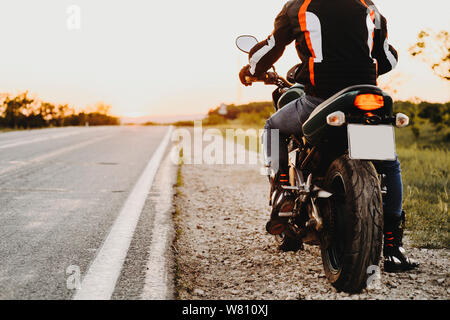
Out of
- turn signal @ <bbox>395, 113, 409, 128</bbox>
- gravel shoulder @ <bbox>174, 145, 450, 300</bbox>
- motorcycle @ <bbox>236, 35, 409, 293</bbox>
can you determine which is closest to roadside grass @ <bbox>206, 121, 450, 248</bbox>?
gravel shoulder @ <bbox>174, 145, 450, 300</bbox>

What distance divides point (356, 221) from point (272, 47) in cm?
137

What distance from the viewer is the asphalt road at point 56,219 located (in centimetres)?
265

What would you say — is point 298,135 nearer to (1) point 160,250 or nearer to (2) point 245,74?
(2) point 245,74

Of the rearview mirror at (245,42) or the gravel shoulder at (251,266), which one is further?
the rearview mirror at (245,42)

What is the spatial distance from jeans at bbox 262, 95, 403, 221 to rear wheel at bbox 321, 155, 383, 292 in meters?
0.42

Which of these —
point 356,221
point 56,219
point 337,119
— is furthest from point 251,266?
point 56,219

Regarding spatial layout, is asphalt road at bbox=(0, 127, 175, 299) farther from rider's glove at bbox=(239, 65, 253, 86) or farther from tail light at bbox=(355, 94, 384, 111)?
tail light at bbox=(355, 94, 384, 111)

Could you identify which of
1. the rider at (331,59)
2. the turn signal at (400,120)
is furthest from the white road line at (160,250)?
the turn signal at (400,120)

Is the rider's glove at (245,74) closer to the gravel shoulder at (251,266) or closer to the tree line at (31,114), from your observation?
the gravel shoulder at (251,266)

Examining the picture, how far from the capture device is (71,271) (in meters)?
2.82

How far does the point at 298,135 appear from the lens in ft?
10.1

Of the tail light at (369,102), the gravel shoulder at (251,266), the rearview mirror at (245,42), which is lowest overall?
the gravel shoulder at (251,266)
